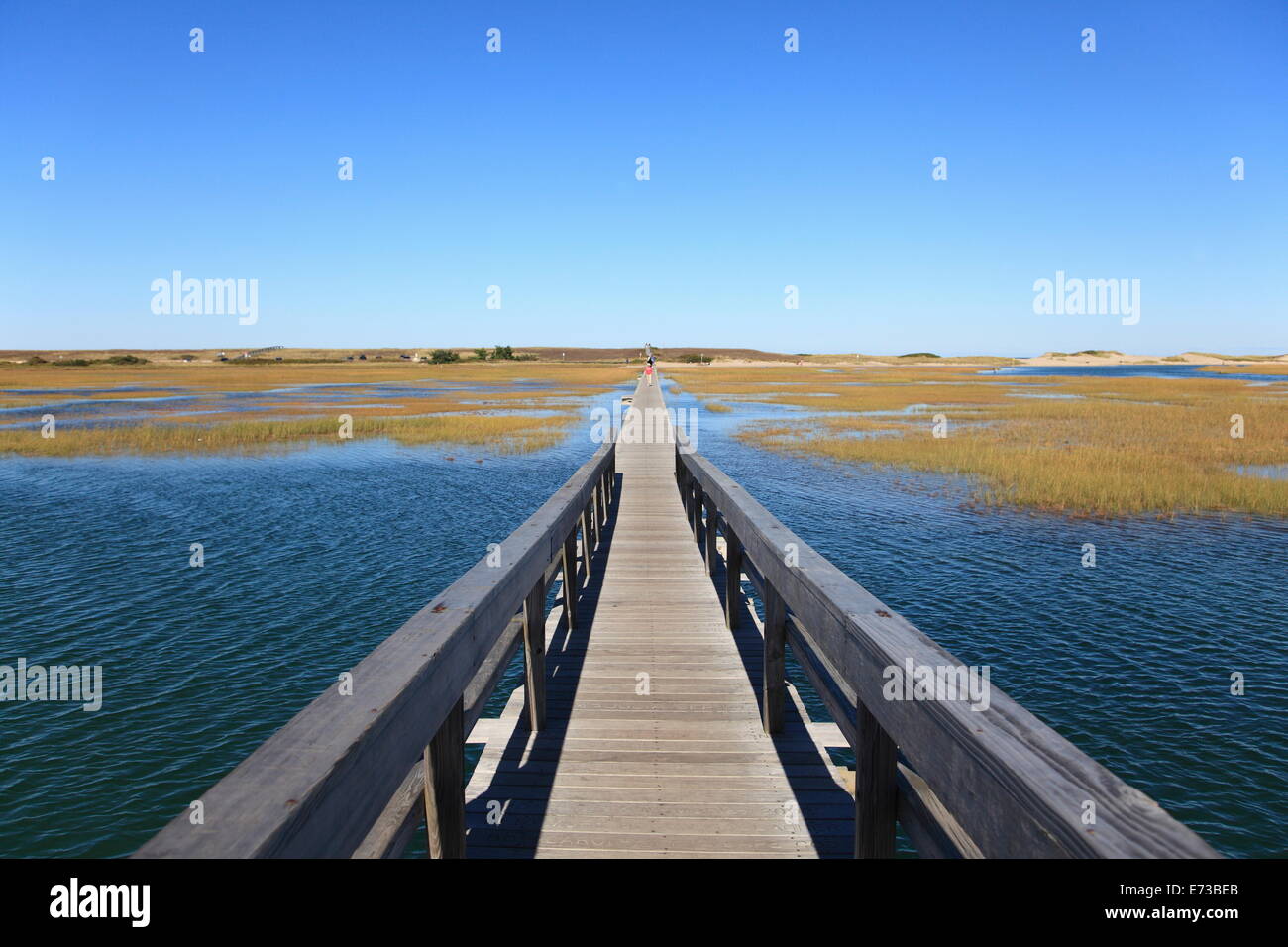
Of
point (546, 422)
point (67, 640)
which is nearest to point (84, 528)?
point (67, 640)

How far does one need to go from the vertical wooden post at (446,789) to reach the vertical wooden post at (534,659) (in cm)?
162

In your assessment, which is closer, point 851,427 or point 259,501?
point 259,501

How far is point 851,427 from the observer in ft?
107

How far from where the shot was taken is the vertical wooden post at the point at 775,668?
4.62 metres

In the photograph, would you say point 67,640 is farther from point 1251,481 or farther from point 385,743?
point 1251,481

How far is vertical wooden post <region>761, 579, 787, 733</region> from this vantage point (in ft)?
A: 15.1

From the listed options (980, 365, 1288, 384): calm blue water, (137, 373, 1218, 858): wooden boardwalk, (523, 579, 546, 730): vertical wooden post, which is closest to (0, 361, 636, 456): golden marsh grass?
(137, 373, 1218, 858): wooden boardwalk

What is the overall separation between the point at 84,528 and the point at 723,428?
925 inches

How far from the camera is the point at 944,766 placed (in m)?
2.01

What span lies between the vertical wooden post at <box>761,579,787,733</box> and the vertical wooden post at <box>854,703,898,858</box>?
184 cm

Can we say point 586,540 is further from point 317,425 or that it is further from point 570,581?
point 317,425

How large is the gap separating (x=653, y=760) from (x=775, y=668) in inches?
37.2

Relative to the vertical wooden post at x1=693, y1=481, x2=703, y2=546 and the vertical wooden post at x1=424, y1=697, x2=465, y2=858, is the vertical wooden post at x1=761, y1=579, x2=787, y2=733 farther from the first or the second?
the vertical wooden post at x1=693, y1=481, x2=703, y2=546

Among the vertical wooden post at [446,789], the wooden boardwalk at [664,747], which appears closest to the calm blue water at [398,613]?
the wooden boardwalk at [664,747]
